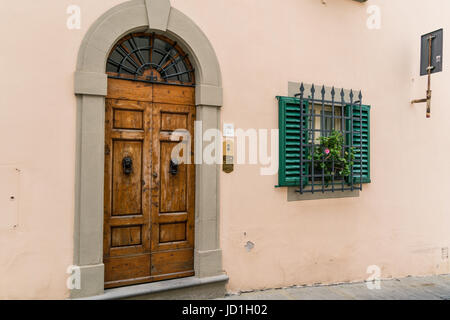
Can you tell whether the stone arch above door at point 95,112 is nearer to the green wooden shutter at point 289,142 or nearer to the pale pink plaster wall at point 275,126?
the pale pink plaster wall at point 275,126

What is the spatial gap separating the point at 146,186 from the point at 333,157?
2.56 metres

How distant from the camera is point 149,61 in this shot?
155 inches

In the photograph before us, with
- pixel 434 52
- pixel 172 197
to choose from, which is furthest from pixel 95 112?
pixel 434 52

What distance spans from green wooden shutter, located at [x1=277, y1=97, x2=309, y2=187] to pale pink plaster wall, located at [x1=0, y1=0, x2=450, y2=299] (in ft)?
0.44

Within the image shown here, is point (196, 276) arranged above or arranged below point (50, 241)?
below

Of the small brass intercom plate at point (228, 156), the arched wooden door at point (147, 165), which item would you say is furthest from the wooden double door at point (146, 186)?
the small brass intercom plate at point (228, 156)

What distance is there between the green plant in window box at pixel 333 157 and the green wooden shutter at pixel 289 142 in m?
0.21

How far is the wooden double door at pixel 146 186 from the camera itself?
3748 mm

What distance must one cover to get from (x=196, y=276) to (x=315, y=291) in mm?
1697

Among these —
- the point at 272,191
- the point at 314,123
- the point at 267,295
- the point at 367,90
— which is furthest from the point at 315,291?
the point at 367,90

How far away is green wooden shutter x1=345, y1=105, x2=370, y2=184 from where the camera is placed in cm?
504

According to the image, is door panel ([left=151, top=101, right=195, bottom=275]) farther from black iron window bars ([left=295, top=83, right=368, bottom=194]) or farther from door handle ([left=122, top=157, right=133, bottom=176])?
black iron window bars ([left=295, top=83, right=368, bottom=194])

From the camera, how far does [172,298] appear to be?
152 inches

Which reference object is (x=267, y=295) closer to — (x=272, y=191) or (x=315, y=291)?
(x=315, y=291)
